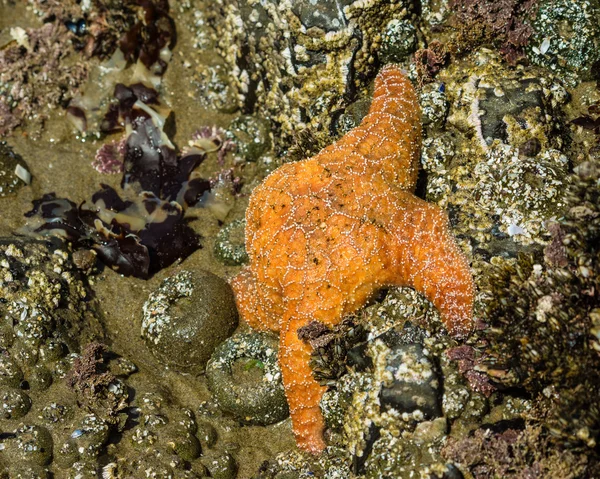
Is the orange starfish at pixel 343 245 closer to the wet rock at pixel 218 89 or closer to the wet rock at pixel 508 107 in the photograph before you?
the wet rock at pixel 508 107

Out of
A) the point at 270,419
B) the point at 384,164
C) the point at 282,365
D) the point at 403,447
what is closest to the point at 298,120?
the point at 384,164

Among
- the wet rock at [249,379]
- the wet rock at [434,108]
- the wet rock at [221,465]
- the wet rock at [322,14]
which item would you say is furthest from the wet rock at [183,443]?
the wet rock at [322,14]

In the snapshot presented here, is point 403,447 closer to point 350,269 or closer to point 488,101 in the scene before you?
point 350,269

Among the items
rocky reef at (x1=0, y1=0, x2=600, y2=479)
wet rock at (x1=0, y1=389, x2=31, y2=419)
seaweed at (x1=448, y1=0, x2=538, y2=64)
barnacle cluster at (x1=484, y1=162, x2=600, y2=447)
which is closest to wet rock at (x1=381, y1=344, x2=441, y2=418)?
rocky reef at (x1=0, y1=0, x2=600, y2=479)

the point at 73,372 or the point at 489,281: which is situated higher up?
the point at 489,281

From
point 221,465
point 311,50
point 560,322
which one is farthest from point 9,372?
point 560,322
